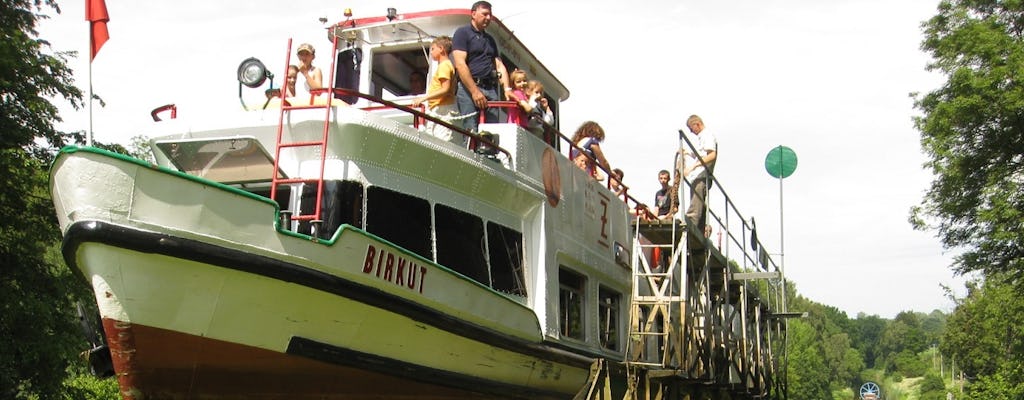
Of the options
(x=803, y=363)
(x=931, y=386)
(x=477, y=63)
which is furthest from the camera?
(x=931, y=386)

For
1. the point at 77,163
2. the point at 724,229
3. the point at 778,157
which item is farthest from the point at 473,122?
the point at 778,157

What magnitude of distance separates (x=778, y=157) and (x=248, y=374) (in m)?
12.1

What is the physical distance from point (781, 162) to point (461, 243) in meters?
9.80

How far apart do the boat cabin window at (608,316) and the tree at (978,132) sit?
11.9 metres

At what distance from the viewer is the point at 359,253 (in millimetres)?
7414

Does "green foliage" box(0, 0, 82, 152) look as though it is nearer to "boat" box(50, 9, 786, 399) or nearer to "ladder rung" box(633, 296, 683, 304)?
"boat" box(50, 9, 786, 399)

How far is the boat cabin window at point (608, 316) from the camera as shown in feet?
37.4

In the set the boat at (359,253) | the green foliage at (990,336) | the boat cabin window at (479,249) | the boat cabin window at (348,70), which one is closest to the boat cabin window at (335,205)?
the boat at (359,253)

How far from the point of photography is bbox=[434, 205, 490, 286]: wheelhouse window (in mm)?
8844

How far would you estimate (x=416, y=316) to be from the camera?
25.7 feet

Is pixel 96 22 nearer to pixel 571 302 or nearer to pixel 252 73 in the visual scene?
pixel 252 73

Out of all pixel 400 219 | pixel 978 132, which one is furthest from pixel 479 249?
pixel 978 132

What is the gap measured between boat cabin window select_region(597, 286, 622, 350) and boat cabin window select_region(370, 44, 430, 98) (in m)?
3.08

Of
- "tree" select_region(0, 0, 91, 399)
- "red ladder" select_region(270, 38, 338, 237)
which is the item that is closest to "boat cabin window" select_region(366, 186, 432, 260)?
"red ladder" select_region(270, 38, 338, 237)
